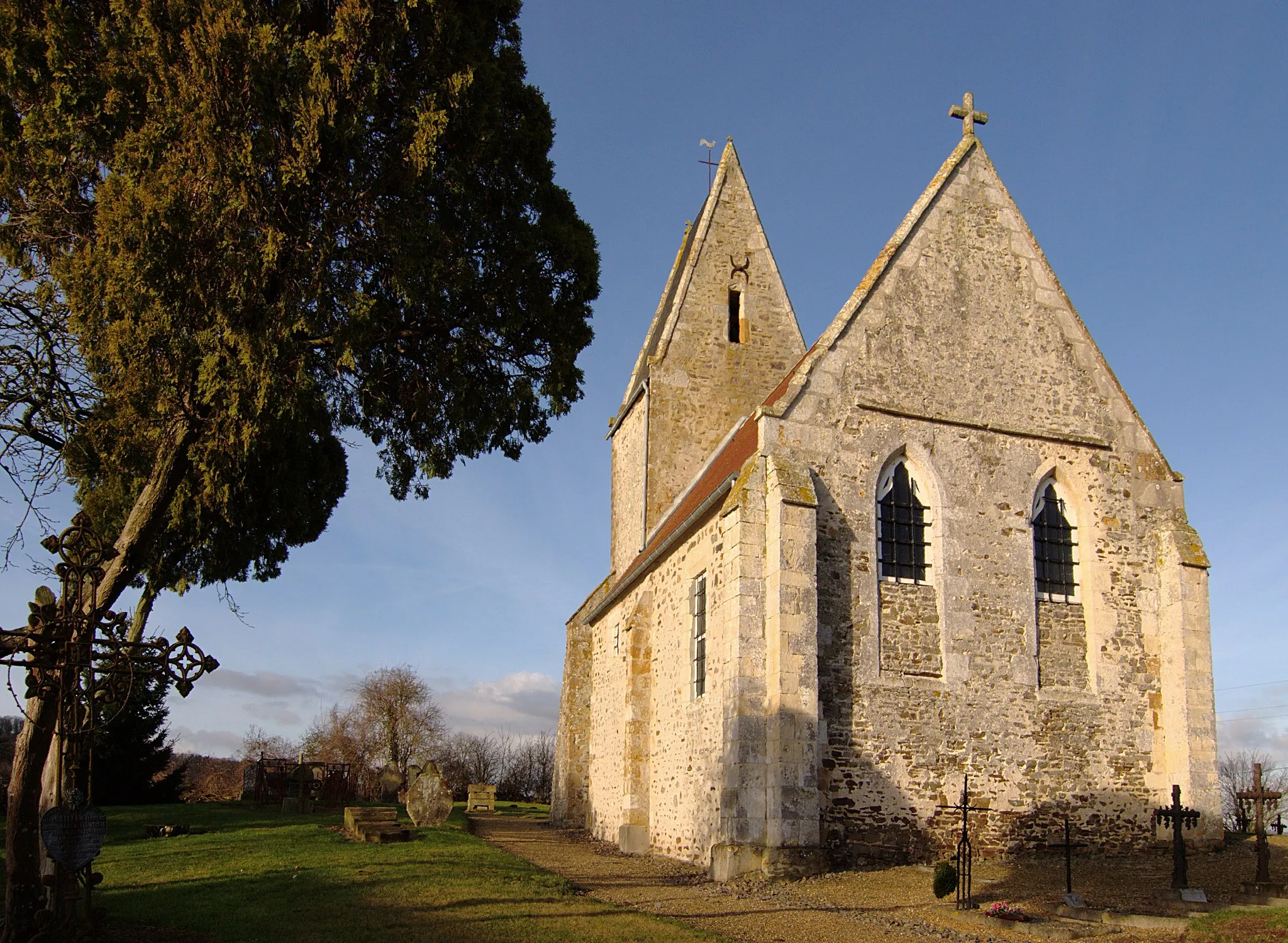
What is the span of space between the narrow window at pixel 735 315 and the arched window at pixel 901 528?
849 centimetres

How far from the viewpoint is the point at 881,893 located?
36.6ft

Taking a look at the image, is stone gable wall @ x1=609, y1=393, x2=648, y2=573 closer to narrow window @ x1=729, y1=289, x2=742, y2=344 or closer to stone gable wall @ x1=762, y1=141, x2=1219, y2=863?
narrow window @ x1=729, y1=289, x2=742, y2=344

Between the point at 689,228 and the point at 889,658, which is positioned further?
the point at 689,228

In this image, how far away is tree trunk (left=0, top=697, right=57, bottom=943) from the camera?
7359 millimetres

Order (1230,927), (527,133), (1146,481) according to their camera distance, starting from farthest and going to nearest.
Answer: (1146,481), (527,133), (1230,927)

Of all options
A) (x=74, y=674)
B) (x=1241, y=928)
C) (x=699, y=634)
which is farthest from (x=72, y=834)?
(x=699, y=634)

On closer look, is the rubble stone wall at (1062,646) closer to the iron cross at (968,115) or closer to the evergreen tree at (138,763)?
the iron cross at (968,115)

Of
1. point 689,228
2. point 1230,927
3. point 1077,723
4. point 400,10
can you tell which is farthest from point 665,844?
point 689,228

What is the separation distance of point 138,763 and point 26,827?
61.4 feet

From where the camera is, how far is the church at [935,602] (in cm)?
1263

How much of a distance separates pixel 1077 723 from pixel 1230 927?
629cm

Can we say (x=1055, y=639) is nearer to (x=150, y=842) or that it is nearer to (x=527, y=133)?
(x=527, y=133)

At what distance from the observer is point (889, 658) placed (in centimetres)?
1341

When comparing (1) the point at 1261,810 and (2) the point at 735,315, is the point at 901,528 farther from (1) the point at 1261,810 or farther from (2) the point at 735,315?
(2) the point at 735,315
